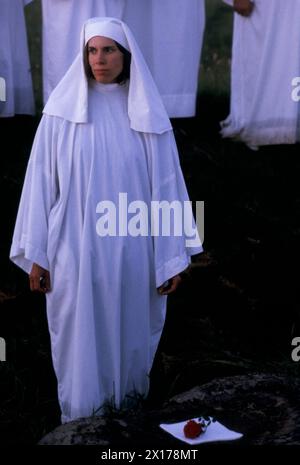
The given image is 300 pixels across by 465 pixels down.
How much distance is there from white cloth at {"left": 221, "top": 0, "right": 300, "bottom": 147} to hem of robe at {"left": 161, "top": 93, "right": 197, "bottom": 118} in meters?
0.75

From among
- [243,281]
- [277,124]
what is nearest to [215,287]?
[243,281]

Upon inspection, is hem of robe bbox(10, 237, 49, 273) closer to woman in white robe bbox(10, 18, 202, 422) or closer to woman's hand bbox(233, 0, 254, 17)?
woman in white robe bbox(10, 18, 202, 422)

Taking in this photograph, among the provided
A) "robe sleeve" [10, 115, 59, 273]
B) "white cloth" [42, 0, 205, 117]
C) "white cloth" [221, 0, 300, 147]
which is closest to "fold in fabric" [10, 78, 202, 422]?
"robe sleeve" [10, 115, 59, 273]

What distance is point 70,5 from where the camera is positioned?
7.66 metres

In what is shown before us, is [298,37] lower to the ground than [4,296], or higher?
higher

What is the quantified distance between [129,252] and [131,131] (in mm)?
598

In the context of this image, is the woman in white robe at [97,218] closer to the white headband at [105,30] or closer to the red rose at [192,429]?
the white headband at [105,30]

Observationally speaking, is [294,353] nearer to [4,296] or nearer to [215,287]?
[215,287]

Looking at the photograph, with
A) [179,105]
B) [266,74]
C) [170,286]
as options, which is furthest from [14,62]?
[170,286]

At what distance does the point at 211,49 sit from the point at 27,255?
260 inches

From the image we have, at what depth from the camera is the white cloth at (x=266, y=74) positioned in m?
8.63

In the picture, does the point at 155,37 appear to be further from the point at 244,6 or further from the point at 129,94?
the point at 129,94

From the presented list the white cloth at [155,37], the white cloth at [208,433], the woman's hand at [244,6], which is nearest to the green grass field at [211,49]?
the woman's hand at [244,6]

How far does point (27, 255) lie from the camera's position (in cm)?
546
